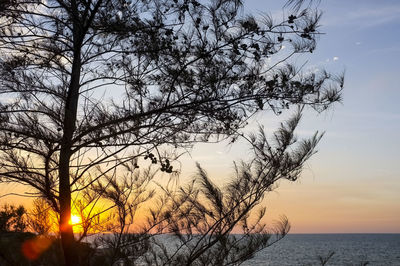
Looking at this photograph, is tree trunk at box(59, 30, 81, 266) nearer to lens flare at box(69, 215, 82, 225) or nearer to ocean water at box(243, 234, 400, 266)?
lens flare at box(69, 215, 82, 225)

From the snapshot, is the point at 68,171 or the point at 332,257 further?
the point at 332,257

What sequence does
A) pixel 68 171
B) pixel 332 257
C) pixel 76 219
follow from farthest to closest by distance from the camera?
pixel 332 257
pixel 76 219
pixel 68 171

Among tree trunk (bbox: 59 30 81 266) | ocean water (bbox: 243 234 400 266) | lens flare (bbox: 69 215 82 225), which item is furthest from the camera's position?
ocean water (bbox: 243 234 400 266)

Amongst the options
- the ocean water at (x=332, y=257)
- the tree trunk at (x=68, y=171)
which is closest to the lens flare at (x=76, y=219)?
the tree trunk at (x=68, y=171)

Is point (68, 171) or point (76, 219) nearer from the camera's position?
point (68, 171)

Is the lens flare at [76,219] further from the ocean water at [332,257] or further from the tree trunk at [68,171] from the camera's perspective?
the ocean water at [332,257]

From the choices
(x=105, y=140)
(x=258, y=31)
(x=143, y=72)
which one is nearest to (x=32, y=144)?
(x=105, y=140)

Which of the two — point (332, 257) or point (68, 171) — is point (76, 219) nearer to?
point (68, 171)

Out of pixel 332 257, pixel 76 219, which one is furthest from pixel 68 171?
pixel 332 257

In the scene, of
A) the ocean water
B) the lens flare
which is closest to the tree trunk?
the lens flare

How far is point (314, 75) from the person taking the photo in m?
4.67

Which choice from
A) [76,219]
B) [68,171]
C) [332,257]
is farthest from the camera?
[332,257]

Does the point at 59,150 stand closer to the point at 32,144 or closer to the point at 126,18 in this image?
the point at 32,144

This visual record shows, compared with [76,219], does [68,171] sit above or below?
above
